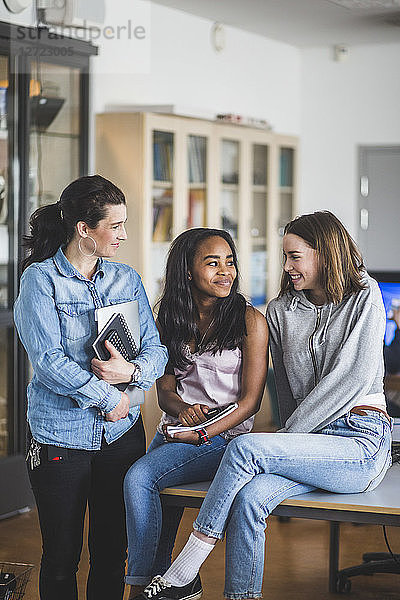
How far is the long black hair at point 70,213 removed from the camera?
2.41 m

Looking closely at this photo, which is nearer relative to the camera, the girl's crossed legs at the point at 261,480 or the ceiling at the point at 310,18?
the girl's crossed legs at the point at 261,480

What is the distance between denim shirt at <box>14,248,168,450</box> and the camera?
236cm

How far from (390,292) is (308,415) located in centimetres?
139

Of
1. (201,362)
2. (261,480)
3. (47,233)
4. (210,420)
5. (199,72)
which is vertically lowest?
(261,480)

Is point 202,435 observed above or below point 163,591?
above

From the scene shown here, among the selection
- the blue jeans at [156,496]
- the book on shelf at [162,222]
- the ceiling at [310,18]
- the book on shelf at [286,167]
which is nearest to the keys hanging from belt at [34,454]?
the blue jeans at [156,496]

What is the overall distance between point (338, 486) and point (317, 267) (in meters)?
0.63

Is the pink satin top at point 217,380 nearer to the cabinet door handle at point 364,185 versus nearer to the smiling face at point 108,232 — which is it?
the smiling face at point 108,232

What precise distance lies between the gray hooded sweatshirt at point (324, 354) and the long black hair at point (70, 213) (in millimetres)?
626

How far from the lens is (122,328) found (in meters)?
2.45

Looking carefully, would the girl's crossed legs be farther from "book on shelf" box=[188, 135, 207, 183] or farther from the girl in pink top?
"book on shelf" box=[188, 135, 207, 183]

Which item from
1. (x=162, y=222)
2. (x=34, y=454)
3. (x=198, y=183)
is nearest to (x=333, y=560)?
(x=34, y=454)

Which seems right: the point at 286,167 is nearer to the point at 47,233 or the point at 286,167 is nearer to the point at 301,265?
the point at 301,265

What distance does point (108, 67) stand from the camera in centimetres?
475
